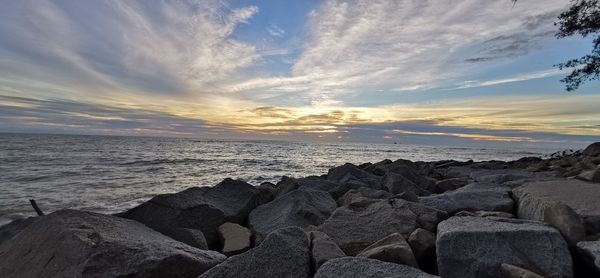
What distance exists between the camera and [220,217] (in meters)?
5.16

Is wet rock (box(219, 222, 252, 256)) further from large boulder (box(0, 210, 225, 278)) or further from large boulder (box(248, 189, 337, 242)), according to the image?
large boulder (box(0, 210, 225, 278))

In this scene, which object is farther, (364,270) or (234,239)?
(234,239)

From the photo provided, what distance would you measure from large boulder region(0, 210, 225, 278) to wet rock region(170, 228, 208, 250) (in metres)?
0.70

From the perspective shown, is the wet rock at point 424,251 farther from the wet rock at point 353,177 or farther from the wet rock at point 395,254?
the wet rock at point 353,177

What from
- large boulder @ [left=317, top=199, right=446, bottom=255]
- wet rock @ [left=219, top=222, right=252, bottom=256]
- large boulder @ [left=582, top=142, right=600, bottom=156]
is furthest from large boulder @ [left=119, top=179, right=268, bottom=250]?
large boulder @ [left=582, top=142, right=600, bottom=156]

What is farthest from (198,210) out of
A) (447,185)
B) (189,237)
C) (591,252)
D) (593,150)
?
(593,150)

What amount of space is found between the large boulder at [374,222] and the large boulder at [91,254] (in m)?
1.30

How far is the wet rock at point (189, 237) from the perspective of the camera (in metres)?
4.00

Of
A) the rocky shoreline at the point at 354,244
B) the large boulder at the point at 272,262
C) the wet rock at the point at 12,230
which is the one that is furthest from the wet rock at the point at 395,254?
the wet rock at the point at 12,230

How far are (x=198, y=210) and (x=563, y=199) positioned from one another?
448cm

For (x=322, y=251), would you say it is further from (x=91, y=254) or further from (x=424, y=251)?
(x=91, y=254)

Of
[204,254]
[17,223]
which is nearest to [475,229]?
[204,254]

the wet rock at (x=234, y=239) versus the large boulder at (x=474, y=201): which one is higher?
the large boulder at (x=474, y=201)

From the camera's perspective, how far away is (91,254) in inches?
105
